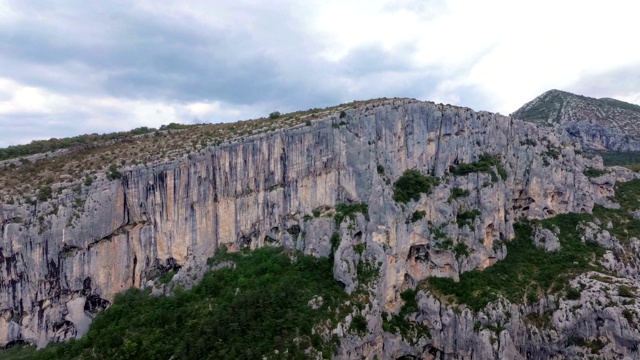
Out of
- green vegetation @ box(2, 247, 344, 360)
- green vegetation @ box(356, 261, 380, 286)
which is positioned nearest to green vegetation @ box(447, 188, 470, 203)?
green vegetation @ box(356, 261, 380, 286)

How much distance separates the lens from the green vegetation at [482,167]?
54469 millimetres

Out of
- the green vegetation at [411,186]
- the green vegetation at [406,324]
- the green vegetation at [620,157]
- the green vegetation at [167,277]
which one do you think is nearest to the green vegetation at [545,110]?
the green vegetation at [620,157]

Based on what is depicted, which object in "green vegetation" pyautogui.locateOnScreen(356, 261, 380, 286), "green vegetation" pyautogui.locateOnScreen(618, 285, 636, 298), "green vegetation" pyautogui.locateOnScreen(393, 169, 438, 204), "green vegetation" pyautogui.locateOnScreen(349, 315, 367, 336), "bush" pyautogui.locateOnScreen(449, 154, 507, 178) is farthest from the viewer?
"bush" pyautogui.locateOnScreen(449, 154, 507, 178)

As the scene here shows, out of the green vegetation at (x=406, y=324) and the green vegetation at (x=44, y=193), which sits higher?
the green vegetation at (x=44, y=193)

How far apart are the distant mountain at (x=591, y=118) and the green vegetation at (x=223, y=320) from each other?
106 m

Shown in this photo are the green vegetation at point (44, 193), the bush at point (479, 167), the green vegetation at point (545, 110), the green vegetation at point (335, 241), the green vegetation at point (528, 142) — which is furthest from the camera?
the green vegetation at point (545, 110)

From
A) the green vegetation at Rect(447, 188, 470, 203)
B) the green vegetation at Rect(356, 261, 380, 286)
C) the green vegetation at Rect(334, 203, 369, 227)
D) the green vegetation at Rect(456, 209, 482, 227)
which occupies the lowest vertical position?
the green vegetation at Rect(356, 261, 380, 286)

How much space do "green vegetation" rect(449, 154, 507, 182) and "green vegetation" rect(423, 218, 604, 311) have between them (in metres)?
10.3

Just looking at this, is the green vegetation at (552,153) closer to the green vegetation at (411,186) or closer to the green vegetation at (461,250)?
the green vegetation at (411,186)

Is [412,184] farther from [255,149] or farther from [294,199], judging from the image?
[255,149]

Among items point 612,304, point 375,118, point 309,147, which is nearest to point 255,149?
point 309,147

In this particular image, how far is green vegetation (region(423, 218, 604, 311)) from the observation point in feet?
153

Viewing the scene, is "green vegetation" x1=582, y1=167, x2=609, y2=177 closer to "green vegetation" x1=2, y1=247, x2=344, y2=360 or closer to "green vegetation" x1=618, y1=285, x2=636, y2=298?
"green vegetation" x1=618, y1=285, x2=636, y2=298

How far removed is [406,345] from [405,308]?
14.6 feet
